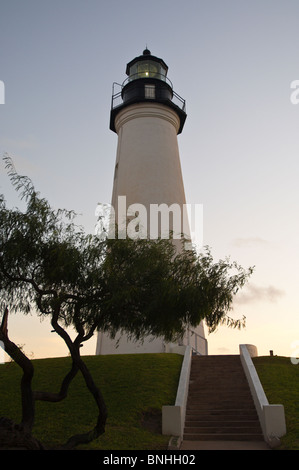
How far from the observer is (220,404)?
15.1 meters

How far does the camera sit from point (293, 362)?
2036cm

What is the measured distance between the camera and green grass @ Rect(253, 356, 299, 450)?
12062 mm

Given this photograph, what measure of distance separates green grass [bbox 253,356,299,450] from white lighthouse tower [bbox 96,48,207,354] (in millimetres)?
4235

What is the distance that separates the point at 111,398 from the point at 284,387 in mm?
6362

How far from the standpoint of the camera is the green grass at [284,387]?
12062mm

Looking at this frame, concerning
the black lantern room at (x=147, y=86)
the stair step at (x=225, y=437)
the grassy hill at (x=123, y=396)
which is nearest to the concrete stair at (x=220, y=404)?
the stair step at (x=225, y=437)

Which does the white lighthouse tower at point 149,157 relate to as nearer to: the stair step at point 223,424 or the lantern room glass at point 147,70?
the lantern room glass at point 147,70

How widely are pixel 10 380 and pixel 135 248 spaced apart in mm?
9002

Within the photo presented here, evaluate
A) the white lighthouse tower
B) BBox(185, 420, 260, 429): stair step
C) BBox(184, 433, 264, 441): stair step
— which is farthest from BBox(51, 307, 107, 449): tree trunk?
the white lighthouse tower

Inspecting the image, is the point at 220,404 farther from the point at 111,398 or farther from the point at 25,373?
the point at 25,373

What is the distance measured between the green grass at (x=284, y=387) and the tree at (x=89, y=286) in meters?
3.36
